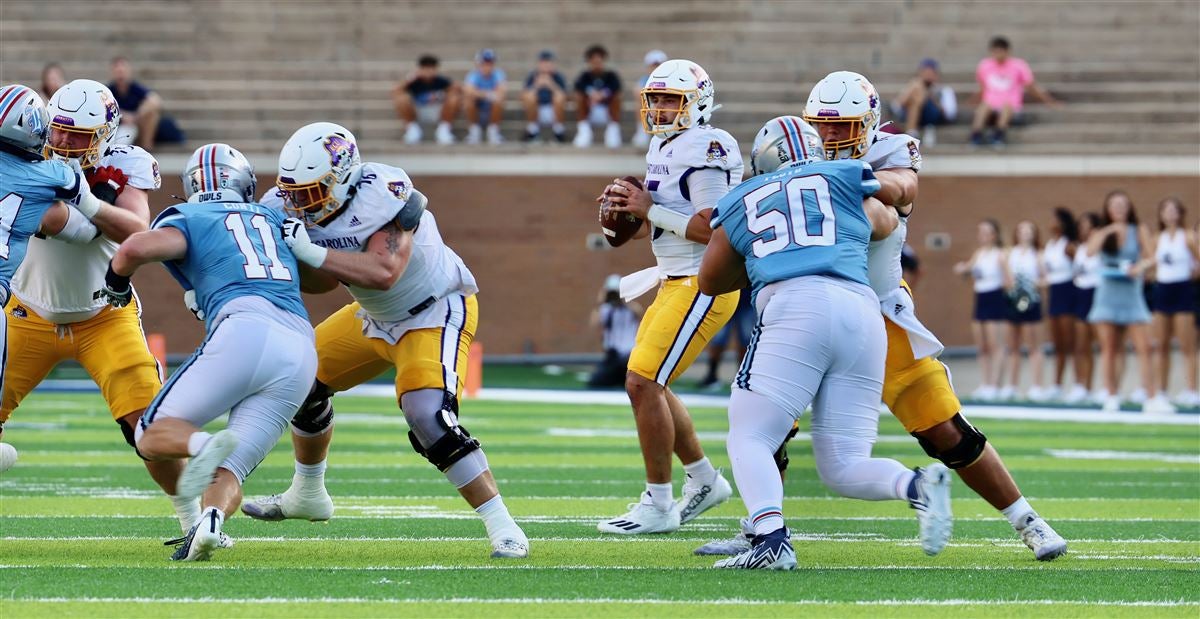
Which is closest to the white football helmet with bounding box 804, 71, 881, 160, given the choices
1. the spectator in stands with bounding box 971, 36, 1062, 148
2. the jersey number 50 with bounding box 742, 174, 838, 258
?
the jersey number 50 with bounding box 742, 174, 838, 258

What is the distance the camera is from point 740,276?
5.95 meters

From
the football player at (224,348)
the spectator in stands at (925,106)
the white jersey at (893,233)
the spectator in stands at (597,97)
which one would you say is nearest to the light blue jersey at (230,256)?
the football player at (224,348)

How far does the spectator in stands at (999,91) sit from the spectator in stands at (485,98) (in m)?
5.87

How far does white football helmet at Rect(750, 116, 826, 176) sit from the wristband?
97cm

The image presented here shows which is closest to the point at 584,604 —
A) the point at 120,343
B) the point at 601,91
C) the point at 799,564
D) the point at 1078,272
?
the point at 799,564

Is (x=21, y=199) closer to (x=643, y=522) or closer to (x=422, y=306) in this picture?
(x=422, y=306)

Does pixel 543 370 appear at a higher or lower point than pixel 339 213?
lower

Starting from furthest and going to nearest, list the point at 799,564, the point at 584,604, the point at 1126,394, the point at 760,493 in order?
1. the point at 1126,394
2. the point at 799,564
3. the point at 760,493
4. the point at 584,604

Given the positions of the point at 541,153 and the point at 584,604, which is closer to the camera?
the point at 584,604

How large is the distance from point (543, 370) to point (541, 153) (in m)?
2.73

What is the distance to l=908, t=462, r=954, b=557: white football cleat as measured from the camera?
5.14 metres

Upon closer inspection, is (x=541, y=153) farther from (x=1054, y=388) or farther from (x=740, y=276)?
(x=740, y=276)

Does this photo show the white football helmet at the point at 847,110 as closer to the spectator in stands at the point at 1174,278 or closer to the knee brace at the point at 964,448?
the knee brace at the point at 964,448

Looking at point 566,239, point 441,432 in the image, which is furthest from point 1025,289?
point 441,432
